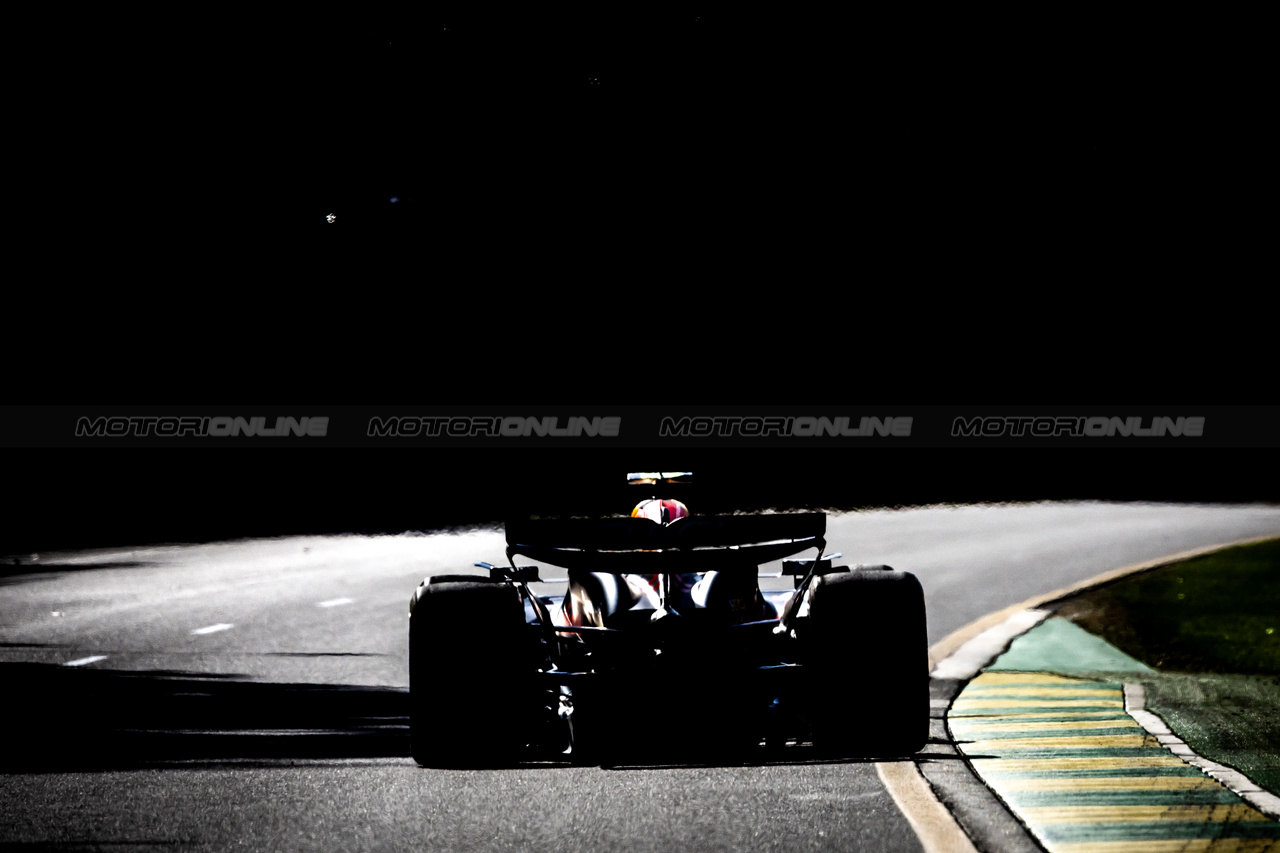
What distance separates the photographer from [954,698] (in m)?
10.4

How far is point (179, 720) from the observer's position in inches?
380

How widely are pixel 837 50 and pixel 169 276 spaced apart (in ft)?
44.2

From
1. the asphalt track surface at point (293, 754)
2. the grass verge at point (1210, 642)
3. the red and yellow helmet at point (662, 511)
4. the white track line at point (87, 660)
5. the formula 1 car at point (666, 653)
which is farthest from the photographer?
the white track line at point (87, 660)

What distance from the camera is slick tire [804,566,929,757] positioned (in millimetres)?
7320

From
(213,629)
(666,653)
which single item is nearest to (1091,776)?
(666,653)

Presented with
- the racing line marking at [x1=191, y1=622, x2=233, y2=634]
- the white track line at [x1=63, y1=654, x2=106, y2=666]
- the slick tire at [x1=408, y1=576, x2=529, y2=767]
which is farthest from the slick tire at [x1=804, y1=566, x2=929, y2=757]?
the racing line marking at [x1=191, y1=622, x2=233, y2=634]

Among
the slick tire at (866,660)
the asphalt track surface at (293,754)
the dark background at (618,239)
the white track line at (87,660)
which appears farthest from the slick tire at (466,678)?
the dark background at (618,239)

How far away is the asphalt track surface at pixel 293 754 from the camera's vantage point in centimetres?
688

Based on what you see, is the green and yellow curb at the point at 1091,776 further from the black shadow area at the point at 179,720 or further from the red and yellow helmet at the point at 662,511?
the black shadow area at the point at 179,720

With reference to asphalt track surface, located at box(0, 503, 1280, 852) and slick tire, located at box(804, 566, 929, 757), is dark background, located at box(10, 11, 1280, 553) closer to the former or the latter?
asphalt track surface, located at box(0, 503, 1280, 852)

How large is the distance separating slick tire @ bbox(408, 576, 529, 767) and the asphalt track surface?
0.27m

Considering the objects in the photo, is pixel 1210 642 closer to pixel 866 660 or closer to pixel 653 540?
pixel 866 660

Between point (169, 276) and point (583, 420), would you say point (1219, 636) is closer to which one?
point (169, 276)

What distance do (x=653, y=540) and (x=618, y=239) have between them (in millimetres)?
38119
